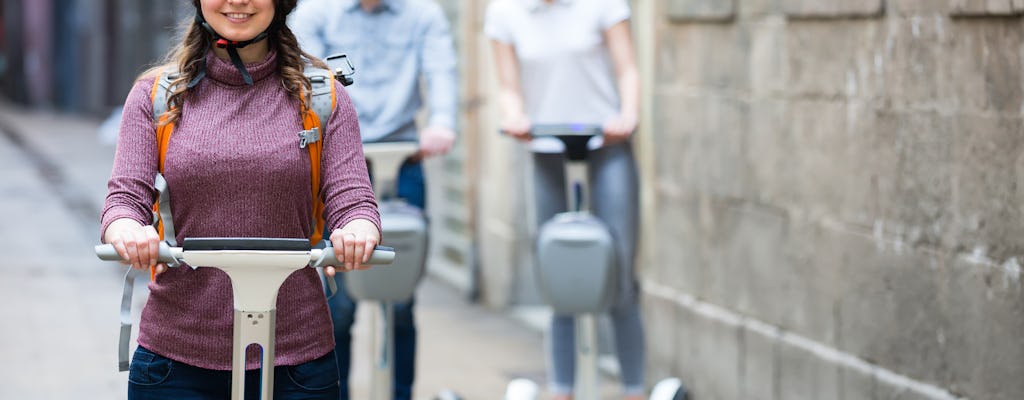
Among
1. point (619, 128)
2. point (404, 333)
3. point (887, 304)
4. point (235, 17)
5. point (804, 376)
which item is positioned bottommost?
point (804, 376)

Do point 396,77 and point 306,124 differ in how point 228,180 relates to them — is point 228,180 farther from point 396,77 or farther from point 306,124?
point 396,77

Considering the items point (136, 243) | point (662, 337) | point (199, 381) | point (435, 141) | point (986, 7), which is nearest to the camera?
point (136, 243)

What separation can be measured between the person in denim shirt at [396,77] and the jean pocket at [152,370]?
221cm

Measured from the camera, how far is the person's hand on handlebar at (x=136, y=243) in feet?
10.4

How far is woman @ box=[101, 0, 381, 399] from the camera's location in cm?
341

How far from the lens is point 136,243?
124 inches

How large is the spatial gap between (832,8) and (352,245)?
2532mm

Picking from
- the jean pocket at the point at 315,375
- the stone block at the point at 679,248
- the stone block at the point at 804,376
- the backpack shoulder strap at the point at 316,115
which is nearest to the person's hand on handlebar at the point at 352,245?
the backpack shoulder strap at the point at 316,115

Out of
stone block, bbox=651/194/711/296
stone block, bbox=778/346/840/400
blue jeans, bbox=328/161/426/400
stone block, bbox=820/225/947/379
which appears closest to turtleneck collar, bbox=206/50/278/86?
stone block, bbox=820/225/947/379

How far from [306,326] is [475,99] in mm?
6290

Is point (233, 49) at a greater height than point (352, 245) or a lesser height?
greater

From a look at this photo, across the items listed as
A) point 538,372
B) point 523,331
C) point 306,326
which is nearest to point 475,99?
point 523,331

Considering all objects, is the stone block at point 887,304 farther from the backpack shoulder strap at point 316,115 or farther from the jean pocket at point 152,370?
the jean pocket at point 152,370

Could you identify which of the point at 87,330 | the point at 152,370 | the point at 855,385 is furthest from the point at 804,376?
the point at 87,330
